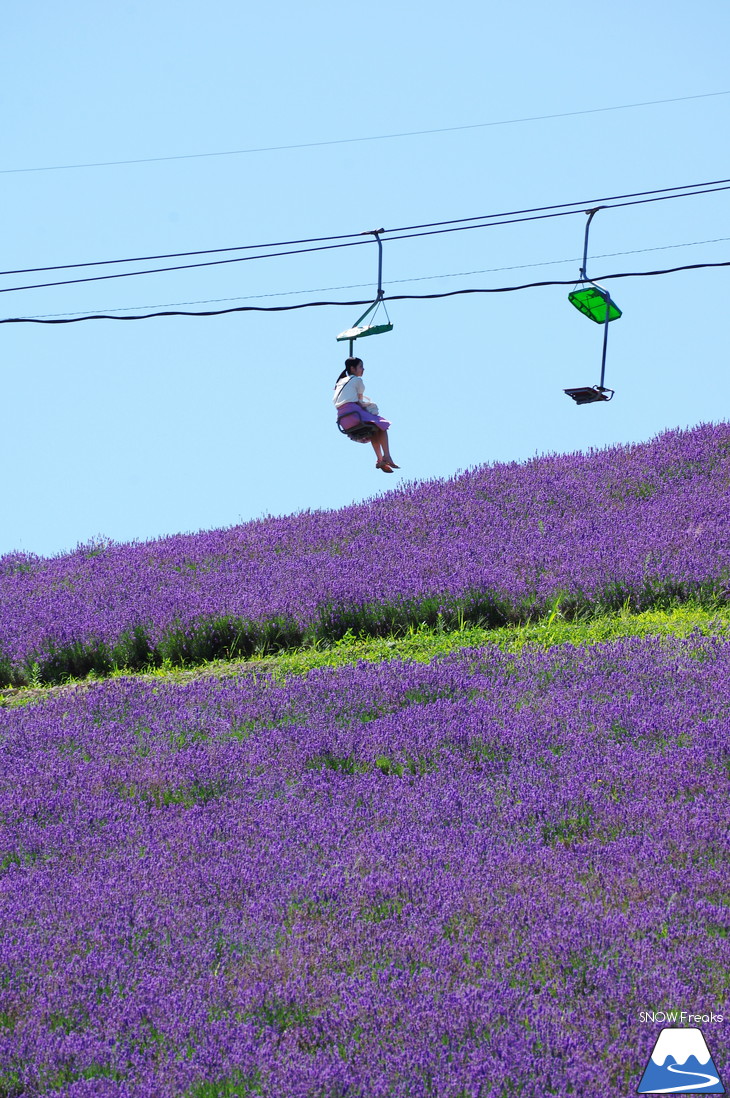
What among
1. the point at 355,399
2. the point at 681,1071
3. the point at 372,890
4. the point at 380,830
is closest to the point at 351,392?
the point at 355,399

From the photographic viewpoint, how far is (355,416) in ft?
30.0

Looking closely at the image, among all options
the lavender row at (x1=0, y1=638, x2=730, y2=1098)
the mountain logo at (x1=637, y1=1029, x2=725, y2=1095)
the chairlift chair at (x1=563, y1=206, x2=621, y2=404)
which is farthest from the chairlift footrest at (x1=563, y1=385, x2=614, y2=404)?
the mountain logo at (x1=637, y1=1029, x2=725, y2=1095)

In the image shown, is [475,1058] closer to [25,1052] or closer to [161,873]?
[25,1052]

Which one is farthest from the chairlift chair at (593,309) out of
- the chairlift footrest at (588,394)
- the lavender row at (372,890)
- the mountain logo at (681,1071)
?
the mountain logo at (681,1071)

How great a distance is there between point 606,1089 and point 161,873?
7.37ft

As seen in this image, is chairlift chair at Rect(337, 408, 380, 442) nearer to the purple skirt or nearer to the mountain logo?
the purple skirt

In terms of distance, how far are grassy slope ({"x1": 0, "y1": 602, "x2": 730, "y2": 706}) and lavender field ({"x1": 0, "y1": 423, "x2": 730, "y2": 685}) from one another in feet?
0.83

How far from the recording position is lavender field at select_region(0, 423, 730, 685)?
9992mm

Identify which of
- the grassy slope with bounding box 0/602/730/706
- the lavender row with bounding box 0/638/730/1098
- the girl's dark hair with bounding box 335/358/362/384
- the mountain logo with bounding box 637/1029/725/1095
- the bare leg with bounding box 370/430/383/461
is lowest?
the mountain logo with bounding box 637/1029/725/1095

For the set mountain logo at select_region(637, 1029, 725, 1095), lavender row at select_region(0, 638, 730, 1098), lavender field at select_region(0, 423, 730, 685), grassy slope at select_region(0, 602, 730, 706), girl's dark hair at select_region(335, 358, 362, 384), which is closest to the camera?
mountain logo at select_region(637, 1029, 725, 1095)

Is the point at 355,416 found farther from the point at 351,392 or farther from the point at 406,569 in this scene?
the point at 406,569

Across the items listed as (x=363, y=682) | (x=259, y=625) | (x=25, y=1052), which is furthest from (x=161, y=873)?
(x=259, y=625)

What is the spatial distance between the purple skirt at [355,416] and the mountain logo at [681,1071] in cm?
627

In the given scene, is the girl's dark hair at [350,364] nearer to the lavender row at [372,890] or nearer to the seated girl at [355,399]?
the seated girl at [355,399]
